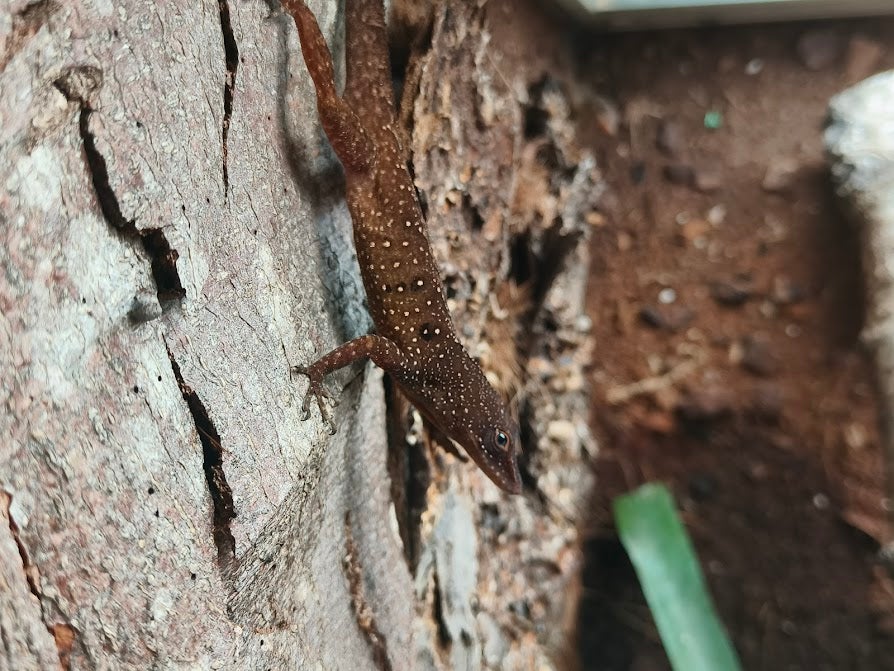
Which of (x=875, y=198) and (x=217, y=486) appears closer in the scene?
(x=217, y=486)

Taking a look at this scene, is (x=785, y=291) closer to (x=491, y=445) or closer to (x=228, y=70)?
(x=491, y=445)

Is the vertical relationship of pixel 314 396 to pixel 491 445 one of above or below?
above

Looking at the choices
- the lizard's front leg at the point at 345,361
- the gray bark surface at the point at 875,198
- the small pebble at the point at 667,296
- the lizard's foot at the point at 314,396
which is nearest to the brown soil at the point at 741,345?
the small pebble at the point at 667,296

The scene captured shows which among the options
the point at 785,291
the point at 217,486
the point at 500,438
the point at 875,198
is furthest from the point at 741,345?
the point at 217,486

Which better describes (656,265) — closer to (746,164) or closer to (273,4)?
(746,164)

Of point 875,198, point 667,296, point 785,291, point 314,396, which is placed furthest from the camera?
point 667,296

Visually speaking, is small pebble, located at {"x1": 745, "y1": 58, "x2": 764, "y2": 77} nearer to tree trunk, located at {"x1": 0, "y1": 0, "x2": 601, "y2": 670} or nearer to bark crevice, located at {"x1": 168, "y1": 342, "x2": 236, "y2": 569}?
tree trunk, located at {"x1": 0, "y1": 0, "x2": 601, "y2": 670}

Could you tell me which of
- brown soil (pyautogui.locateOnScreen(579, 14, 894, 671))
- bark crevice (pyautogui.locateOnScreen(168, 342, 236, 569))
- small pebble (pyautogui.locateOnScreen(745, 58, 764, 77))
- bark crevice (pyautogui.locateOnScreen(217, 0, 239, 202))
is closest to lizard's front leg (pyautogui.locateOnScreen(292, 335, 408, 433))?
bark crevice (pyautogui.locateOnScreen(168, 342, 236, 569))
